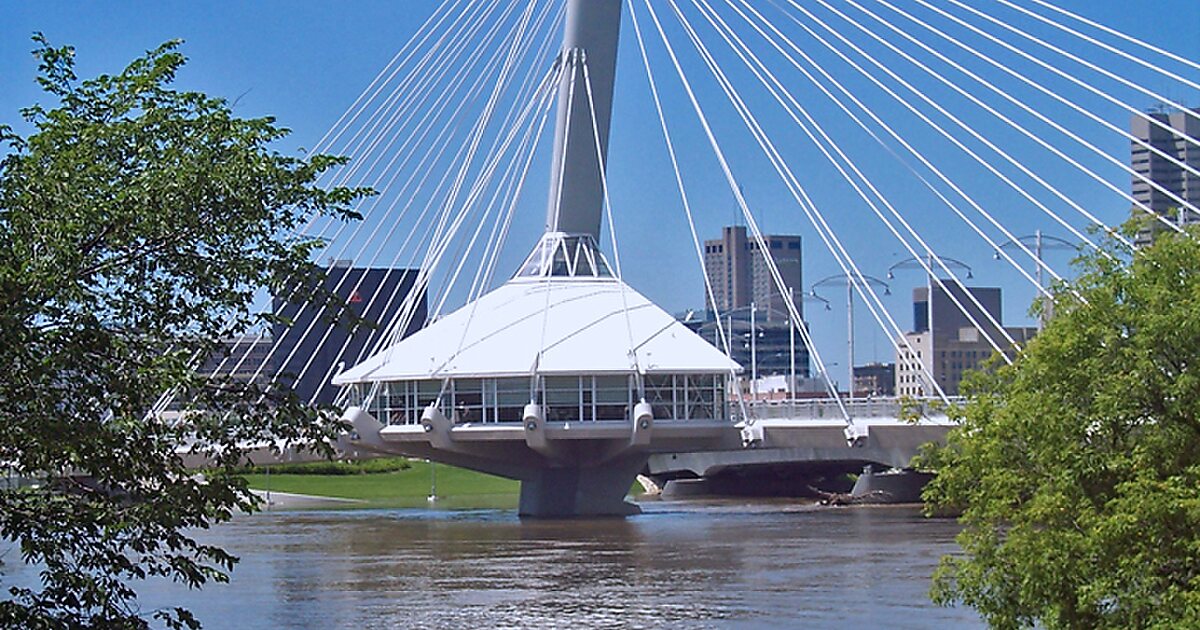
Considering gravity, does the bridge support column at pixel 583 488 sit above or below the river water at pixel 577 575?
above

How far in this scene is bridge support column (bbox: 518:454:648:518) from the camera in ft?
225

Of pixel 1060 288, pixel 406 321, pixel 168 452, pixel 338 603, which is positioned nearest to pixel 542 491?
pixel 406 321

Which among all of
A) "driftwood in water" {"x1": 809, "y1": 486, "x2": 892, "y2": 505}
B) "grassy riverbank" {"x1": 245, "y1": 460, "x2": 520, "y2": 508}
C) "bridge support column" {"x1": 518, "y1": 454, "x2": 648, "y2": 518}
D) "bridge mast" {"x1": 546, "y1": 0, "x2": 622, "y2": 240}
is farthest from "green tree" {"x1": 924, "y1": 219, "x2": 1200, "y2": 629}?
"grassy riverbank" {"x1": 245, "y1": 460, "x2": 520, "y2": 508}

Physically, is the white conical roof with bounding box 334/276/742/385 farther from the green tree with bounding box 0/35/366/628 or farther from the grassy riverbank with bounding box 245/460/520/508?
the green tree with bounding box 0/35/366/628

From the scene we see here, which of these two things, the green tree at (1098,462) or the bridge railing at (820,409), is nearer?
the green tree at (1098,462)

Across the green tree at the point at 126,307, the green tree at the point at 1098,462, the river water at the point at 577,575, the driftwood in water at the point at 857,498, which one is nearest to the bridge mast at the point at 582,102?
the river water at the point at 577,575

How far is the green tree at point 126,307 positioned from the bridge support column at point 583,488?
51.9 meters

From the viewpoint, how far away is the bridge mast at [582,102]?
6469 cm

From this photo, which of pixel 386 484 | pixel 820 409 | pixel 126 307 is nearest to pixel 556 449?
pixel 820 409

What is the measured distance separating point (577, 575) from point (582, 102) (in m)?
25.0

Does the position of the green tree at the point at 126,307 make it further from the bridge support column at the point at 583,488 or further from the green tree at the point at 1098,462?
the bridge support column at the point at 583,488

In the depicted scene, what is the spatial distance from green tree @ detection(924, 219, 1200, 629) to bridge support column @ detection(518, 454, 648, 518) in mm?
45970

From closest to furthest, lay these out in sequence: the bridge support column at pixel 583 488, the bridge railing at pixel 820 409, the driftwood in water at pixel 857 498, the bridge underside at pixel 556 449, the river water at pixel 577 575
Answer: the river water at pixel 577 575
the bridge underside at pixel 556 449
the bridge railing at pixel 820 409
the bridge support column at pixel 583 488
the driftwood in water at pixel 857 498

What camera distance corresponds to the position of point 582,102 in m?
64.9
